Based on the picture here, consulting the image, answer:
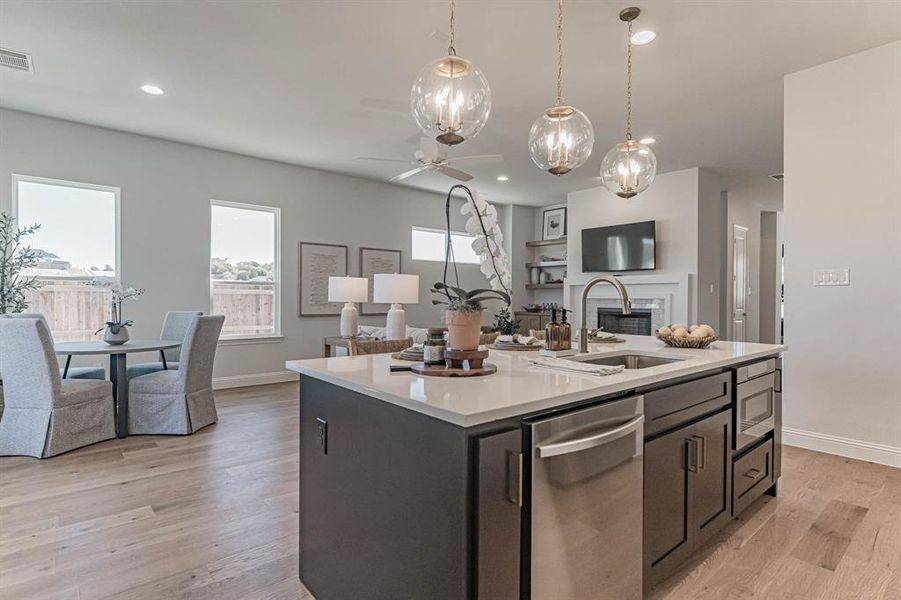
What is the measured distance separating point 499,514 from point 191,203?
544cm

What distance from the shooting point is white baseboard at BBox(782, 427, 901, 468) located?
310 cm

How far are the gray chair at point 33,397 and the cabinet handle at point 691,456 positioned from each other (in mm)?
3871

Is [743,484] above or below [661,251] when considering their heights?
below

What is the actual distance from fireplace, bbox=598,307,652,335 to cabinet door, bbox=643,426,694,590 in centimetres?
476

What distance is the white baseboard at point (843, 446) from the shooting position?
310 centimetres

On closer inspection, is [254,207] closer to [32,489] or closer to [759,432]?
[32,489]

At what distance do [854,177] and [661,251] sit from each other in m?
3.15

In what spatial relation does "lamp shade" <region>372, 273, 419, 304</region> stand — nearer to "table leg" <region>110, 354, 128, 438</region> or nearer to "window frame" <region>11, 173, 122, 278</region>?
"table leg" <region>110, 354, 128, 438</region>

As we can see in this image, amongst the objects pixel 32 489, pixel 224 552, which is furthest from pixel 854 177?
pixel 32 489

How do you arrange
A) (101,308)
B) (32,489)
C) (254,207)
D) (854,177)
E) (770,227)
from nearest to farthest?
1. (32,489)
2. (854,177)
3. (101,308)
4. (254,207)
5. (770,227)

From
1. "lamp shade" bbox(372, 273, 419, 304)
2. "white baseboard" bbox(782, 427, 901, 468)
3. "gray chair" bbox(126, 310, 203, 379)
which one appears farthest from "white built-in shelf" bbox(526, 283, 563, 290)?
"gray chair" bbox(126, 310, 203, 379)

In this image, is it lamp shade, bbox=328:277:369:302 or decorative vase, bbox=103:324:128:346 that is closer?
decorative vase, bbox=103:324:128:346

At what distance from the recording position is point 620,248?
6680mm

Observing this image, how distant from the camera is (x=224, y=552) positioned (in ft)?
6.63
